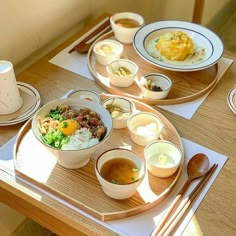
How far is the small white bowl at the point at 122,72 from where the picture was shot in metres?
1.17

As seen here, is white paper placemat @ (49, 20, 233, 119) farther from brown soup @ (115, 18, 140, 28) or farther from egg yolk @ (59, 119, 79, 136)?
egg yolk @ (59, 119, 79, 136)

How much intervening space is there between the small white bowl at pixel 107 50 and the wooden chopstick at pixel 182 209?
0.47m

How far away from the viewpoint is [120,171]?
0.90 metres

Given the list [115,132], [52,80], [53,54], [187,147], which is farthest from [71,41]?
[187,147]

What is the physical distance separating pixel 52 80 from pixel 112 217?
501 mm

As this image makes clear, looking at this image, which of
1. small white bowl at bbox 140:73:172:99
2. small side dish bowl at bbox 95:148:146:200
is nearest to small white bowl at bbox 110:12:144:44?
small white bowl at bbox 140:73:172:99

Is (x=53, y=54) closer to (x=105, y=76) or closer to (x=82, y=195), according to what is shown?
(x=105, y=76)

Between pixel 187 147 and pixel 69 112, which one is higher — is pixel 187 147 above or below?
below

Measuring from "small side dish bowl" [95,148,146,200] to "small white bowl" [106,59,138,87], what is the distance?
1.00 ft

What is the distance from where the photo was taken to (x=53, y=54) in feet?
4.32

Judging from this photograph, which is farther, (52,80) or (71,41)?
(71,41)

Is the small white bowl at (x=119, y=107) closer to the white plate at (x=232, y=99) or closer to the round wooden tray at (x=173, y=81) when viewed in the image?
the round wooden tray at (x=173, y=81)

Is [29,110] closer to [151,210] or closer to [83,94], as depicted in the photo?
[83,94]

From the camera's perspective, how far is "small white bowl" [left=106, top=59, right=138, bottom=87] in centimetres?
117
